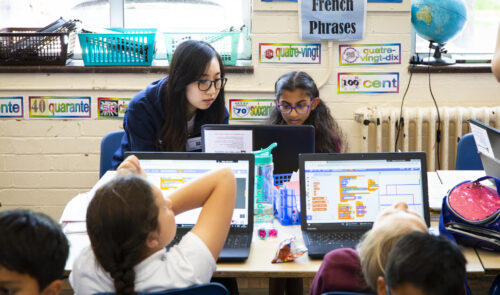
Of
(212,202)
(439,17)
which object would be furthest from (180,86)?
(439,17)

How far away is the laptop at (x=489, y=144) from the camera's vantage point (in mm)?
1964

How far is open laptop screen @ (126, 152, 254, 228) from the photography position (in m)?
1.95

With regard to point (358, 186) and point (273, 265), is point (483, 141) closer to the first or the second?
point (358, 186)

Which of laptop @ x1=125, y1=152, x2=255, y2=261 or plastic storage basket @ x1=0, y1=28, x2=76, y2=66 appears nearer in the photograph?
laptop @ x1=125, y1=152, x2=255, y2=261

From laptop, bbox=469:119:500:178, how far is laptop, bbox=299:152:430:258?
0.23 meters

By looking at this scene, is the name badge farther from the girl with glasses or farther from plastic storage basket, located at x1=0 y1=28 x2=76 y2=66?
plastic storage basket, located at x1=0 y1=28 x2=76 y2=66

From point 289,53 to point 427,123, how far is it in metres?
0.87

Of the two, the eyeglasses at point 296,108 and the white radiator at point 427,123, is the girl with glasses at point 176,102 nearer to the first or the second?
the eyeglasses at point 296,108

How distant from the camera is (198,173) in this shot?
1963 millimetres

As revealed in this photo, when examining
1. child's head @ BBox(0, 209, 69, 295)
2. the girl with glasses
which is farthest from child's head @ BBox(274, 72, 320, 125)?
child's head @ BBox(0, 209, 69, 295)

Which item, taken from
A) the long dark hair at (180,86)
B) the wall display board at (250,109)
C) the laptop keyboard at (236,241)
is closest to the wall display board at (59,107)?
the wall display board at (250,109)

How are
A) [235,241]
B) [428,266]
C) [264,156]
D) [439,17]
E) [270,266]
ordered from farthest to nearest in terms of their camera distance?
[439,17] < [264,156] < [235,241] < [270,266] < [428,266]

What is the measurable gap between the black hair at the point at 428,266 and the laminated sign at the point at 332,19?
2240 millimetres

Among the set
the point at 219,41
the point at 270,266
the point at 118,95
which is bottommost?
the point at 270,266
